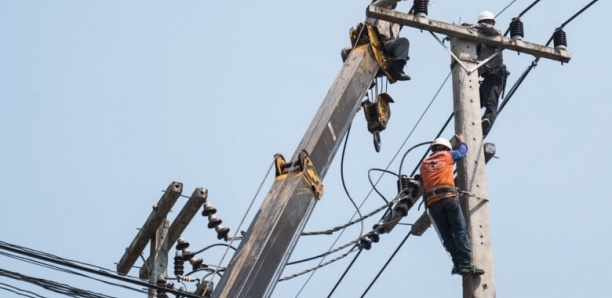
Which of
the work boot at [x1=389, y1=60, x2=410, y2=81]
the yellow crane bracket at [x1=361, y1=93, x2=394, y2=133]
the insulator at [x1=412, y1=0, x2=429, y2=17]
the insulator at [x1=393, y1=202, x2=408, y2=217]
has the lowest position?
the insulator at [x1=393, y1=202, x2=408, y2=217]

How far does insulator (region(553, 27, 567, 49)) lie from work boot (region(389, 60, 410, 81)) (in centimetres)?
145

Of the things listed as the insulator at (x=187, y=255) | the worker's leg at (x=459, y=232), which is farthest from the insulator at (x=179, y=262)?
the worker's leg at (x=459, y=232)

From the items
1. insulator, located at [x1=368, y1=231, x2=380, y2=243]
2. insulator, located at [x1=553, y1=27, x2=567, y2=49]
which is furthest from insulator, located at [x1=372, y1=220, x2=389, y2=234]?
insulator, located at [x1=553, y1=27, x2=567, y2=49]

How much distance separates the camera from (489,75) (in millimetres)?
16891

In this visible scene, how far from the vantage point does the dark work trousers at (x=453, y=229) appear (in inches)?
565

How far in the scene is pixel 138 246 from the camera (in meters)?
18.8

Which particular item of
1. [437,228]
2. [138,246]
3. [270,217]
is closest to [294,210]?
[270,217]

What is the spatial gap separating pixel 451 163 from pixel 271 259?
2.23 m

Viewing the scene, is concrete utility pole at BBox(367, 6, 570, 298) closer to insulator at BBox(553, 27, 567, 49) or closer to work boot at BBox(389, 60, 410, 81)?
insulator at BBox(553, 27, 567, 49)

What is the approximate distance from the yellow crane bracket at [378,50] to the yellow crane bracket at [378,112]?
273 millimetres

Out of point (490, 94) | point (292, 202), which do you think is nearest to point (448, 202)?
point (292, 202)

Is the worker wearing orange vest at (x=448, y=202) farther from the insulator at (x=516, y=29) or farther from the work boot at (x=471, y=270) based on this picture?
the insulator at (x=516, y=29)

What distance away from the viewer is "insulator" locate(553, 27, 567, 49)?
53.5ft

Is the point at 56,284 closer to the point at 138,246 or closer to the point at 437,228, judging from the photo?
the point at 437,228
